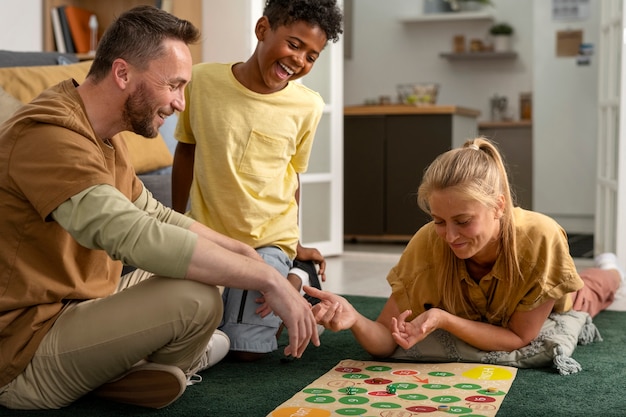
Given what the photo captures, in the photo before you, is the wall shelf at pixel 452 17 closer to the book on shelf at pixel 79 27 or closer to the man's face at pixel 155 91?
the book on shelf at pixel 79 27

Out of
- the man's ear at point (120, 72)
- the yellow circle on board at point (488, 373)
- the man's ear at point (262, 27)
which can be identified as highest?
the man's ear at point (262, 27)

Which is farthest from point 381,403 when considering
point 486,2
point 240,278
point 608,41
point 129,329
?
point 486,2

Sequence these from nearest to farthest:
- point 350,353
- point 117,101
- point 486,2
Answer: point 117,101
point 350,353
point 486,2

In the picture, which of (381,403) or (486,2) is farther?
(486,2)

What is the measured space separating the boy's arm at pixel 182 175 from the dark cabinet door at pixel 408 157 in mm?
2959

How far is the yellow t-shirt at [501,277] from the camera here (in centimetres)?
209

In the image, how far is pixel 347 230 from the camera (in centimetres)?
573

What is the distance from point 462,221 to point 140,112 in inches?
29.8

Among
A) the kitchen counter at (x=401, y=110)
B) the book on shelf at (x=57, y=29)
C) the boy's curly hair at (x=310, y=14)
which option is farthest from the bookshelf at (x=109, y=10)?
the boy's curly hair at (x=310, y=14)

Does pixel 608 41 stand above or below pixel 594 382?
above

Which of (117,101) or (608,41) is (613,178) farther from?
(117,101)

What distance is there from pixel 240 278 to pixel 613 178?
10.3 feet

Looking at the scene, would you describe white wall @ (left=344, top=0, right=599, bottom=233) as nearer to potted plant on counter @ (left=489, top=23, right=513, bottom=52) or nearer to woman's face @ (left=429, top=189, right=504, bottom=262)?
potted plant on counter @ (left=489, top=23, right=513, bottom=52)

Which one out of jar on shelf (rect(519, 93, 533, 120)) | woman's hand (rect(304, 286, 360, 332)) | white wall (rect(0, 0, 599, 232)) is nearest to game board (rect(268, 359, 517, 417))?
woman's hand (rect(304, 286, 360, 332))
